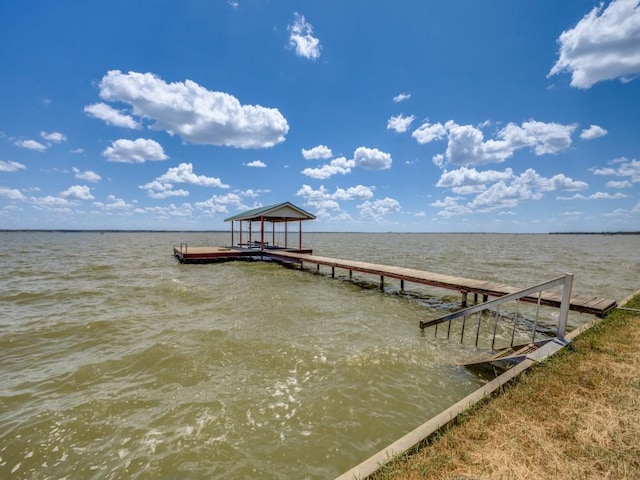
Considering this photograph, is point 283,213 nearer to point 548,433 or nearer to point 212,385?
point 212,385

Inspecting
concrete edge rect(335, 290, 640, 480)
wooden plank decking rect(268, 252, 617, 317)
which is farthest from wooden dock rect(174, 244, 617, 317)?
concrete edge rect(335, 290, 640, 480)

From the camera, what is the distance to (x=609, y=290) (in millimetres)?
14516

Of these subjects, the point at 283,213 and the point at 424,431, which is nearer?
the point at 424,431

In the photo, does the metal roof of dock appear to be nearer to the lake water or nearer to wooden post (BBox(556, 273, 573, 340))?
the lake water

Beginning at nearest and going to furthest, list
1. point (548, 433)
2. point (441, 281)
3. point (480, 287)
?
Answer: point (548, 433) < point (480, 287) < point (441, 281)

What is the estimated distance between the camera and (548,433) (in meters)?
3.09

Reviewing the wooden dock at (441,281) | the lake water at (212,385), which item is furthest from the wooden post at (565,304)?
the wooden dock at (441,281)

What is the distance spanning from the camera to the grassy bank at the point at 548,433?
103 inches

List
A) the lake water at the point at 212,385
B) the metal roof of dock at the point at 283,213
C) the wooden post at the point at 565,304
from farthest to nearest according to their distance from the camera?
the metal roof of dock at the point at 283,213 < the wooden post at the point at 565,304 < the lake water at the point at 212,385

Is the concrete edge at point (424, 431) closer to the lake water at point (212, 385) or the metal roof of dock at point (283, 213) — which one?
the lake water at point (212, 385)

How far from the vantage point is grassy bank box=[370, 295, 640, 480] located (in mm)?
2619

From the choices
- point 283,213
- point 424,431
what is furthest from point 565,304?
point 283,213

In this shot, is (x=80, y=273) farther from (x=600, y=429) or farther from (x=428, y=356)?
(x=600, y=429)

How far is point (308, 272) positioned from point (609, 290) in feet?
52.7
